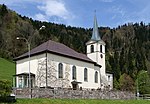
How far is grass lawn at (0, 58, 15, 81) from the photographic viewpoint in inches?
3190

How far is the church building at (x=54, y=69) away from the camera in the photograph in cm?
5441

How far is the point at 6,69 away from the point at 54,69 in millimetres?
37299

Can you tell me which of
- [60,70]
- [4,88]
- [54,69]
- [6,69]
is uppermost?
[6,69]

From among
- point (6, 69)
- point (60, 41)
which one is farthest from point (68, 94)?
point (60, 41)

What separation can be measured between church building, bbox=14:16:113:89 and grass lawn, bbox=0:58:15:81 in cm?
2232

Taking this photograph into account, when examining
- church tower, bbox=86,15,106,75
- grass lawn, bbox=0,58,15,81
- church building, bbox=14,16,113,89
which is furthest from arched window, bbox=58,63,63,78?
grass lawn, bbox=0,58,15,81

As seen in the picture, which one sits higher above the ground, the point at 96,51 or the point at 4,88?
the point at 96,51

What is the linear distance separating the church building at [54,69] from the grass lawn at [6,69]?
73.2ft

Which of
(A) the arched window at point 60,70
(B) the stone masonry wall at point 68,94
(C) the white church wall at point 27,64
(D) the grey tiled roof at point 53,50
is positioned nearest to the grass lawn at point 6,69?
(C) the white church wall at point 27,64

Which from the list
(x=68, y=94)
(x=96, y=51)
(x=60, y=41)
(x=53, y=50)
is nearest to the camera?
(x=68, y=94)

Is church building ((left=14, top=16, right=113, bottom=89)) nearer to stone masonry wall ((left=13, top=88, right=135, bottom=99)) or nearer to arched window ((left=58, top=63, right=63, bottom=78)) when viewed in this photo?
arched window ((left=58, top=63, right=63, bottom=78))

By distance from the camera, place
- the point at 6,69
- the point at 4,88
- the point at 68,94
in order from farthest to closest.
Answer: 1. the point at 6,69
2. the point at 68,94
3. the point at 4,88

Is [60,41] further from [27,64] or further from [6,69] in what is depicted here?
[27,64]

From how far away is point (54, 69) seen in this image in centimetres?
5500
